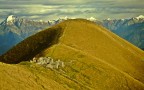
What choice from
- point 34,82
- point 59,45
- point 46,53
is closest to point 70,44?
point 59,45

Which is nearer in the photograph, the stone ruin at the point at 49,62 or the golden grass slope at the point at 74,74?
the golden grass slope at the point at 74,74

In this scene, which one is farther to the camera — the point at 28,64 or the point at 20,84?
the point at 28,64

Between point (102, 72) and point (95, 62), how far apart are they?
953cm

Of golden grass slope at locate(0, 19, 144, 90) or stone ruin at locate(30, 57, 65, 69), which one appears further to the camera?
stone ruin at locate(30, 57, 65, 69)

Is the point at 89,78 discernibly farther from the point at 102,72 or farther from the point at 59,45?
the point at 59,45

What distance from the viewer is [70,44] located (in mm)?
199500

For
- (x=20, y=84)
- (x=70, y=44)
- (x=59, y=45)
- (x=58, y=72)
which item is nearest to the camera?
(x=20, y=84)

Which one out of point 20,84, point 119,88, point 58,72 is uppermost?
point 20,84

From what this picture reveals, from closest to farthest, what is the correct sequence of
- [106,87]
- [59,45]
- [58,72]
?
[58,72] → [106,87] → [59,45]

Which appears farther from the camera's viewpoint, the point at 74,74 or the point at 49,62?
the point at 49,62

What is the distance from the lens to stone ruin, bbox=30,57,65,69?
472ft

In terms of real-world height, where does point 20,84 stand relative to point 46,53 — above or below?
above

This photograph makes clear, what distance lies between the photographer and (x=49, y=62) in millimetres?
147875

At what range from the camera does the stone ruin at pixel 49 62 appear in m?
144
